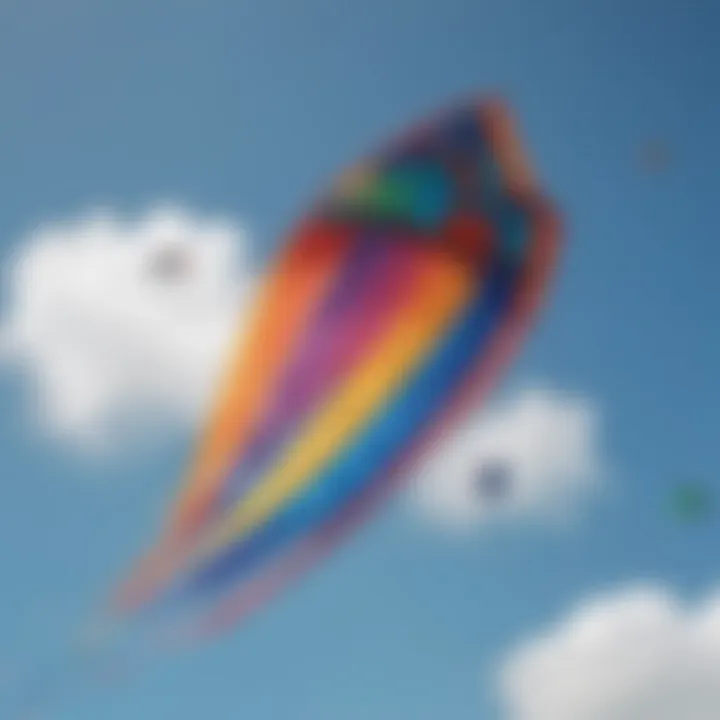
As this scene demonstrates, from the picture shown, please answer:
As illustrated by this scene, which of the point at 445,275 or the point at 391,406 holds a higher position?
the point at 445,275

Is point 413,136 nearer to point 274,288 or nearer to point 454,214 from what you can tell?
point 454,214

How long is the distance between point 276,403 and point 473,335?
0.95 m

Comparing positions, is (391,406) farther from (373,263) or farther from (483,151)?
(483,151)

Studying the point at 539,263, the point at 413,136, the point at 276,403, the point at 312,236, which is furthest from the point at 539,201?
the point at 276,403

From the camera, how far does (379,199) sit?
5223mm

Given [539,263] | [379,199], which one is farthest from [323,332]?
[539,263]

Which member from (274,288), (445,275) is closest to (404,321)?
(445,275)

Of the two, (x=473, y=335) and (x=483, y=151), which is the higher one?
(x=483, y=151)

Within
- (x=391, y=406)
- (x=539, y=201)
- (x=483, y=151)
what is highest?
(x=483, y=151)

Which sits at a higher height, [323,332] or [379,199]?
[379,199]

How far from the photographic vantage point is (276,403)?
5.05 m

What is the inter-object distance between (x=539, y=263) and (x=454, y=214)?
18.3 inches

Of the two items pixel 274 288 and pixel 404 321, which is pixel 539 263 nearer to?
pixel 404 321

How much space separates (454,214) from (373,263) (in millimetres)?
442
